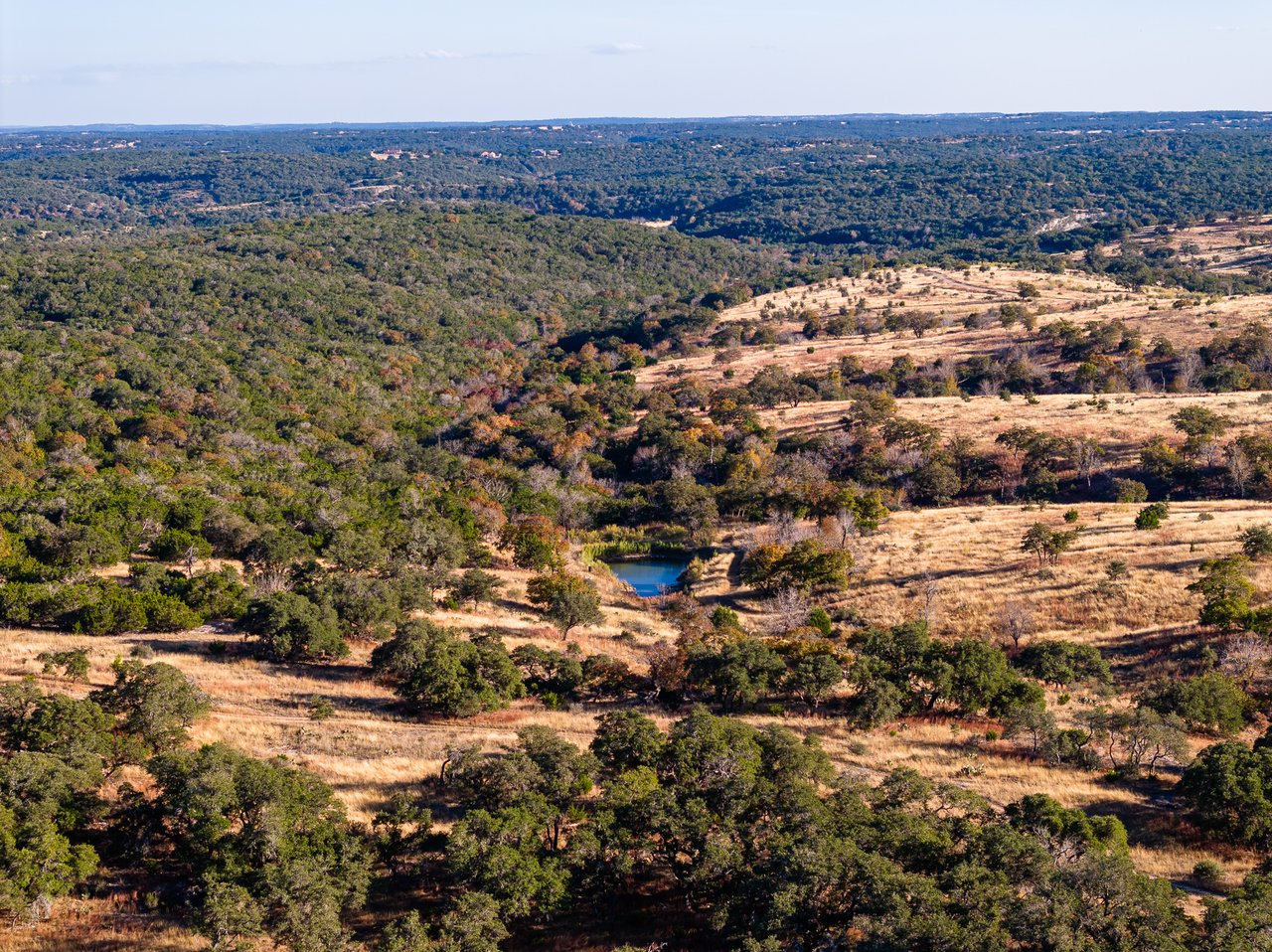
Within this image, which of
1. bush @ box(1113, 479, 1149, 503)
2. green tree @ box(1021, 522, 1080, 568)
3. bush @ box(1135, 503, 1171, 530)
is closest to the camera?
green tree @ box(1021, 522, 1080, 568)

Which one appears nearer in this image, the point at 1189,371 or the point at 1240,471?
the point at 1240,471

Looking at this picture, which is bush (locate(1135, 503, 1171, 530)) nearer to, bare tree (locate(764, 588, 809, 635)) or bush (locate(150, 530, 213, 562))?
bare tree (locate(764, 588, 809, 635))

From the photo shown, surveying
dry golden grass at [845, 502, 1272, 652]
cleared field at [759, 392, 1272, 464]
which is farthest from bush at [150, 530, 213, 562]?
cleared field at [759, 392, 1272, 464]

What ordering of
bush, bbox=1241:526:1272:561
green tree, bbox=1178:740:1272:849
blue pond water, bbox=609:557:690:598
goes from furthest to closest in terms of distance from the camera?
1. blue pond water, bbox=609:557:690:598
2. bush, bbox=1241:526:1272:561
3. green tree, bbox=1178:740:1272:849

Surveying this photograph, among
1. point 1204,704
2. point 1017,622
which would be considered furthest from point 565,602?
point 1204,704

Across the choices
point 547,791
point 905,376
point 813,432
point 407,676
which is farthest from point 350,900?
point 905,376

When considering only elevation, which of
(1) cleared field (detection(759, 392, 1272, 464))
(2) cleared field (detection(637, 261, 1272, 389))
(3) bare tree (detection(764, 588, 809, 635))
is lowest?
(3) bare tree (detection(764, 588, 809, 635))

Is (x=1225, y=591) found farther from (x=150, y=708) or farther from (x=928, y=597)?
(x=150, y=708)
